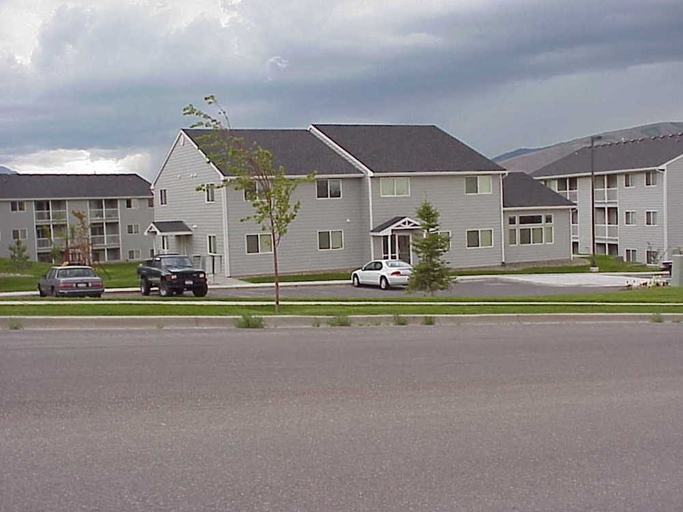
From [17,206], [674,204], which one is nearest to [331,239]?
[674,204]

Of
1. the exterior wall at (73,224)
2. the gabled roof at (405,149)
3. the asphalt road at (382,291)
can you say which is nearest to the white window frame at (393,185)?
the gabled roof at (405,149)

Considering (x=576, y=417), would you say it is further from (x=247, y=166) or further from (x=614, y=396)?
(x=247, y=166)

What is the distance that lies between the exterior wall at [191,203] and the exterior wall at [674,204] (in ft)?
102

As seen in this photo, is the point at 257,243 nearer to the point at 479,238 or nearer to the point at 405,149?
the point at 405,149

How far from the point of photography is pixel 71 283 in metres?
32.8

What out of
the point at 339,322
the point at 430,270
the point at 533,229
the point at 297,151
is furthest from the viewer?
the point at 533,229

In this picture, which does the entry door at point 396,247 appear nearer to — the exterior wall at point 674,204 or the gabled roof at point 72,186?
the exterior wall at point 674,204

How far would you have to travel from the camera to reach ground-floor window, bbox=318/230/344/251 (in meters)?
50.5

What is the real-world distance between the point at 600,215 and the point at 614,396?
203 ft

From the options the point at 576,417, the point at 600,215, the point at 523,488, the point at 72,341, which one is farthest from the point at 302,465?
the point at 600,215

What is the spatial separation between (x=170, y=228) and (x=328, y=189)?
9.70m

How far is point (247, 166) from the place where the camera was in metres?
21.7

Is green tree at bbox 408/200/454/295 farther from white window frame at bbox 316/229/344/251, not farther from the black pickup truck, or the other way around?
white window frame at bbox 316/229/344/251

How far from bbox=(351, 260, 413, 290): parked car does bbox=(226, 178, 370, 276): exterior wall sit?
6.90 metres
